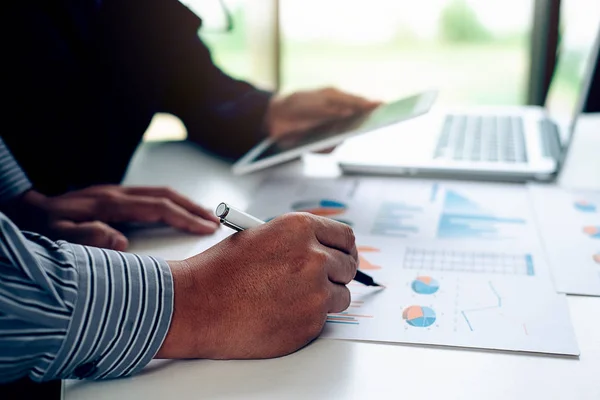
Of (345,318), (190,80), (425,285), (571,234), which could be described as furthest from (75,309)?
(190,80)

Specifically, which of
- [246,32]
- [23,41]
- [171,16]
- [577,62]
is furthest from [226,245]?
[246,32]

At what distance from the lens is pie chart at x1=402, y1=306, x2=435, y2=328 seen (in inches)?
25.2

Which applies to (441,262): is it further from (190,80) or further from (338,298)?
(190,80)

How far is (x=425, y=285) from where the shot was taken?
716mm

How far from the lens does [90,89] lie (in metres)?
1.03

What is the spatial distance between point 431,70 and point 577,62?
15.8ft

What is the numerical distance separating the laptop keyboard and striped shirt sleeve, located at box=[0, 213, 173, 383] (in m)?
0.69

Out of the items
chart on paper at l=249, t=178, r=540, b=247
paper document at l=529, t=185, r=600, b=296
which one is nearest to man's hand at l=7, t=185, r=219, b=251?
chart on paper at l=249, t=178, r=540, b=247

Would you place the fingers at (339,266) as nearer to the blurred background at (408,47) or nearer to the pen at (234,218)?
the pen at (234,218)

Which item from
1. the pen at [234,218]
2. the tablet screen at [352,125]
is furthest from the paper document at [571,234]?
the pen at [234,218]

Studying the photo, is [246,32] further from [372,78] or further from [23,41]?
[372,78]

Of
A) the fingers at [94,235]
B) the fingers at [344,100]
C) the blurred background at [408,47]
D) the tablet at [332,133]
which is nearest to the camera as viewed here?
the fingers at [94,235]

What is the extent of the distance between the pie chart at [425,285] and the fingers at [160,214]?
30cm

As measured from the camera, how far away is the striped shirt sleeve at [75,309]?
0.53m
